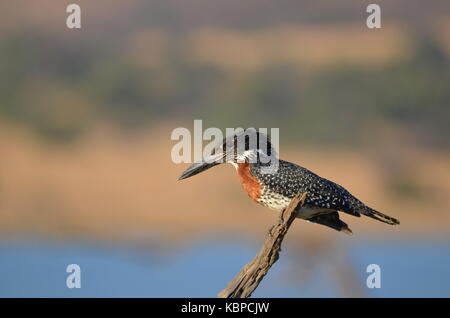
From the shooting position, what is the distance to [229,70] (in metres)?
29.4

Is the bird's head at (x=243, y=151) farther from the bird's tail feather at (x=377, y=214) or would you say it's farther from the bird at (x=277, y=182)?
the bird's tail feather at (x=377, y=214)

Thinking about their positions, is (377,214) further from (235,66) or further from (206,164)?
(235,66)

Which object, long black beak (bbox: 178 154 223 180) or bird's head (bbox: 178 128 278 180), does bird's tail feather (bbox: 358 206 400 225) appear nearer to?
bird's head (bbox: 178 128 278 180)

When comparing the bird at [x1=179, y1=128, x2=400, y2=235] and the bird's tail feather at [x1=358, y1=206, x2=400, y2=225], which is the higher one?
the bird at [x1=179, y1=128, x2=400, y2=235]

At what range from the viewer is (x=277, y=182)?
343 inches

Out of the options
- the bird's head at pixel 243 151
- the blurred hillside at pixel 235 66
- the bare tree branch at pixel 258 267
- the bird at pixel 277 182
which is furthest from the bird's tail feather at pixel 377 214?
the blurred hillside at pixel 235 66

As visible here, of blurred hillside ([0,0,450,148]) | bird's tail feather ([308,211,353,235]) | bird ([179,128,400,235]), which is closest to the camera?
bird ([179,128,400,235])

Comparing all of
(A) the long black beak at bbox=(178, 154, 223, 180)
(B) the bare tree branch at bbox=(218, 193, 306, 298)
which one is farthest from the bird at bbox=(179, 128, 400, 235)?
(B) the bare tree branch at bbox=(218, 193, 306, 298)

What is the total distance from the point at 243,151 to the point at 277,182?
1.38 ft

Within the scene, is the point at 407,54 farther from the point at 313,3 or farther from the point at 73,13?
the point at 73,13

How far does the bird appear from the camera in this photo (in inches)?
341

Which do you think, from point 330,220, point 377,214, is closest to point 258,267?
point 330,220

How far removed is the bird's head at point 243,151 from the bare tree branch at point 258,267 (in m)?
1.09

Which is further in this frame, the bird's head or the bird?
the bird's head
